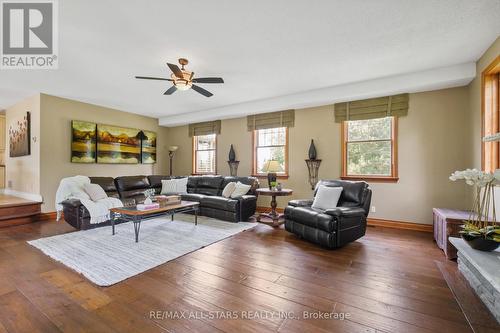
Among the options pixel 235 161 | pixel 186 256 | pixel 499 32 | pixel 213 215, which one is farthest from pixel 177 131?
pixel 499 32

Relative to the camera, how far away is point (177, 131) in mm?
7598

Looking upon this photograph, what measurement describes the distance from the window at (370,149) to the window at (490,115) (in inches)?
50.1

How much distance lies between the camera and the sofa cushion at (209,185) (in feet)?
18.5

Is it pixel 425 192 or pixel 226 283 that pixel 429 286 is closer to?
pixel 226 283

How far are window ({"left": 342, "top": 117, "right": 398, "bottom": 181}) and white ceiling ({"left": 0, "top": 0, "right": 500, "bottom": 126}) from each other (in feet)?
2.26

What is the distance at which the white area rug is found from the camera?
2500mm

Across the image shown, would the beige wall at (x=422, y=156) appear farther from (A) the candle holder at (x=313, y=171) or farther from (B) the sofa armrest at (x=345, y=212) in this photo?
(B) the sofa armrest at (x=345, y=212)

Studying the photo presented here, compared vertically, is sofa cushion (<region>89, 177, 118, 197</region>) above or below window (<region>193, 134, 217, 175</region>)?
below

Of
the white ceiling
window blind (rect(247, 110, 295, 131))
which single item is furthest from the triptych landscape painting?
window blind (rect(247, 110, 295, 131))

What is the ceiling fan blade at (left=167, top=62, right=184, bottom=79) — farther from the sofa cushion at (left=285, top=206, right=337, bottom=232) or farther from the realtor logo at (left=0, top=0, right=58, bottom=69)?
the sofa cushion at (left=285, top=206, right=337, bottom=232)

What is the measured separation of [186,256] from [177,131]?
5500mm

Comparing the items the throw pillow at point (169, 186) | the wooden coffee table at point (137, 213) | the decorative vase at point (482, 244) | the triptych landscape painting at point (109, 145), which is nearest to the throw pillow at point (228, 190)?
the wooden coffee table at point (137, 213)

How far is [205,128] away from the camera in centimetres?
687

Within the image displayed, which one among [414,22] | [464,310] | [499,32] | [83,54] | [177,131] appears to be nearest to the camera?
[464,310]
